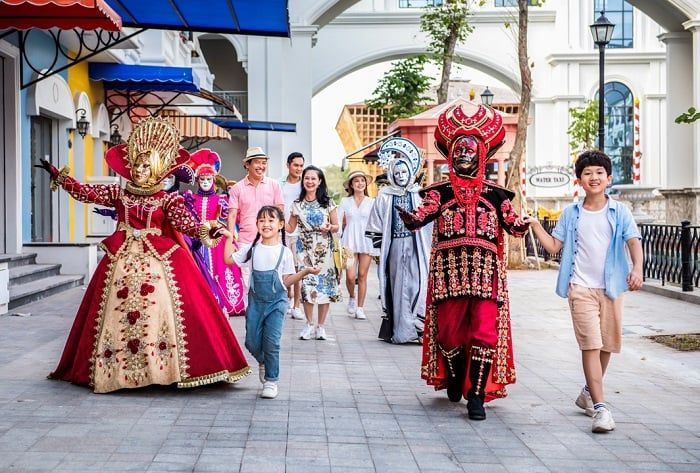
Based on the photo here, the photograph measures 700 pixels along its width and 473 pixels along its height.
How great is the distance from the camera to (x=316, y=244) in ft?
36.1

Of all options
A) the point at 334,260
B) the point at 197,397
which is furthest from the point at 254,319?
the point at 334,260

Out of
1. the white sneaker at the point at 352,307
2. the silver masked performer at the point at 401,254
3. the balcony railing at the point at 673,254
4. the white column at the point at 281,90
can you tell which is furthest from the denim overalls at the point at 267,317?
the white column at the point at 281,90

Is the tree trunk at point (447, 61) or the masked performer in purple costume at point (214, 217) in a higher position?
the tree trunk at point (447, 61)

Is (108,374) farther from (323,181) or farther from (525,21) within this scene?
(525,21)

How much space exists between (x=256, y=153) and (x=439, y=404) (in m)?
4.76

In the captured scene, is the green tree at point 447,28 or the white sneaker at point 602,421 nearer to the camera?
the white sneaker at point 602,421

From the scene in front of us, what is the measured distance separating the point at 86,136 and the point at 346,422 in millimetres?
14407

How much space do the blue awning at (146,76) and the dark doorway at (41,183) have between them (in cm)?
177

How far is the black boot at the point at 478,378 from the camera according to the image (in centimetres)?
680

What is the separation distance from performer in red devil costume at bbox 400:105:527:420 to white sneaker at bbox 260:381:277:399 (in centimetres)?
104

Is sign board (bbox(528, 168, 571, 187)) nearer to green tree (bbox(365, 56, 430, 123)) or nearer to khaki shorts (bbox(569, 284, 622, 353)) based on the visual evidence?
green tree (bbox(365, 56, 430, 123))

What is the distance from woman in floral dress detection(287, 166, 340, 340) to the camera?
10852mm

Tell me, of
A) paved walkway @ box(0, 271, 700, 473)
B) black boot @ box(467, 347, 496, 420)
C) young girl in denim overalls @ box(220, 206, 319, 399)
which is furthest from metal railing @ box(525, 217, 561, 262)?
black boot @ box(467, 347, 496, 420)

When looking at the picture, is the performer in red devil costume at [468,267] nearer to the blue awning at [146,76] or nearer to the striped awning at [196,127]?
the blue awning at [146,76]
